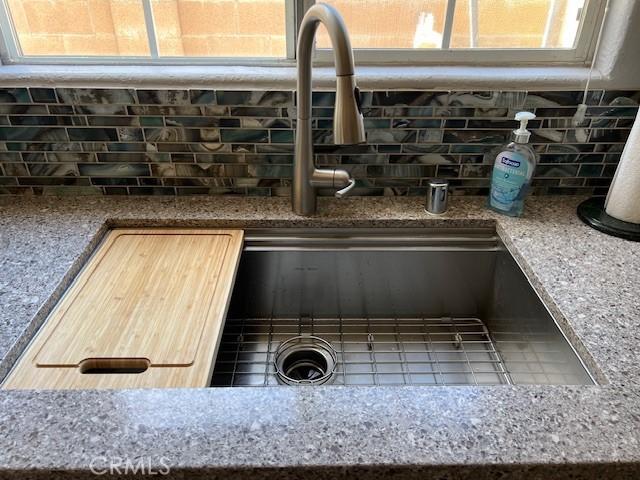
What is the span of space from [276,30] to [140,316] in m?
0.69

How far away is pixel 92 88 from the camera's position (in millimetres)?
1034

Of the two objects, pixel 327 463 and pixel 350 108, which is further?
pixel 350 108

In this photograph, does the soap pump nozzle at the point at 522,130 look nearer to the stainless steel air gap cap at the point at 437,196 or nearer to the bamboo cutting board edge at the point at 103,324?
the stainless steel air gap cap at the point at 437,196

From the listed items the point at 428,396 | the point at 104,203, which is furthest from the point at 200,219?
the point at 428,396

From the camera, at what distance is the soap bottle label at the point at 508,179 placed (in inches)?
40.5

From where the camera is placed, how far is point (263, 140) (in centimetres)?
110

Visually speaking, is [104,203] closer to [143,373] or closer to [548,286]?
[143,373]

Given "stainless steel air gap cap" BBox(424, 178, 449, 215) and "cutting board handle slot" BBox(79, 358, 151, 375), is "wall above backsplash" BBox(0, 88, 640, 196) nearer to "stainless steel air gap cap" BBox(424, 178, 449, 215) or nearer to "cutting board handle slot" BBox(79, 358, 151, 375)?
"stainless steel air gap cap" BBox(424, 178, 449, 215)

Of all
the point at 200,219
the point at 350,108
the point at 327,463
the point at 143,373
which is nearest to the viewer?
the point at 327,463

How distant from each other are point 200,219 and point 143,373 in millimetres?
439

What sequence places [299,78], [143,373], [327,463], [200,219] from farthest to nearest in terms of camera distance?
1. [200,219]
2. [299,78]
3. [143,373]
4. [327,463]

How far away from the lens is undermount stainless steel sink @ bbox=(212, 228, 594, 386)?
98 centimetres

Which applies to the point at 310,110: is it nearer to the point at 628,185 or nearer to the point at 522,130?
the point at 522,130
